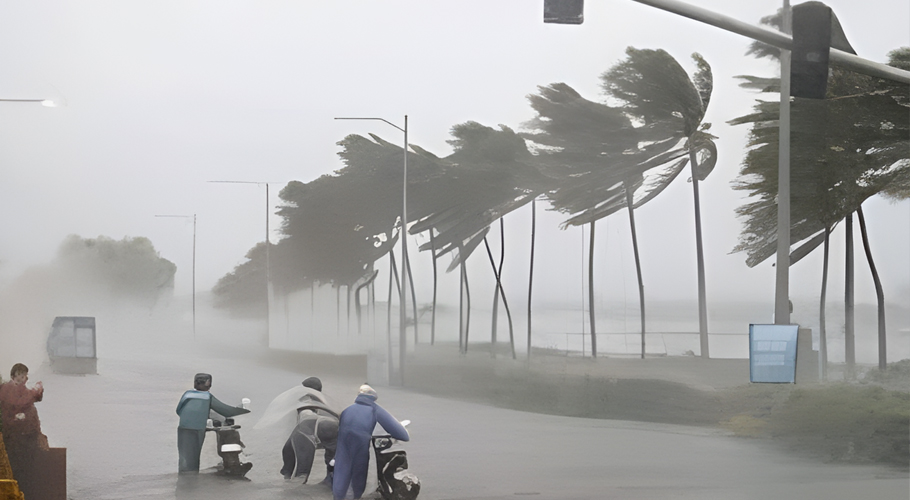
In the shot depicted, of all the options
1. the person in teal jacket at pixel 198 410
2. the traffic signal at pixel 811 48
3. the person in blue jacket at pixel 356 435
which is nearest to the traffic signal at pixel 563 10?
the traffic signal at pixel 811 48

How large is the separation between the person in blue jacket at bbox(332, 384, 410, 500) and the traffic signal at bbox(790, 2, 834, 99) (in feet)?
18.5

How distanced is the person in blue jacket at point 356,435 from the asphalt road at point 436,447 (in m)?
1.26

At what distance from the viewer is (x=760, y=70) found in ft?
43.4

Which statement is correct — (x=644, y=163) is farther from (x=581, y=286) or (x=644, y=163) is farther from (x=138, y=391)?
(x=138, y=391)

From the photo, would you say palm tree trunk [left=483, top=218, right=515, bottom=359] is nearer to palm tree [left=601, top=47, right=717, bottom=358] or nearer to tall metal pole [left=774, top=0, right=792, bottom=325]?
palm tree [left=601, top=47, right=717, bottom=358]

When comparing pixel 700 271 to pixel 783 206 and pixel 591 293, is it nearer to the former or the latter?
pixel 783 206

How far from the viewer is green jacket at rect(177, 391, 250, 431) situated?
1062 cm

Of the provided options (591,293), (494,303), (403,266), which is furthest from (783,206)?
(403,266)

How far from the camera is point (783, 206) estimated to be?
516 inches

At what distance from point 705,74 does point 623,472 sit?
20.8 feet

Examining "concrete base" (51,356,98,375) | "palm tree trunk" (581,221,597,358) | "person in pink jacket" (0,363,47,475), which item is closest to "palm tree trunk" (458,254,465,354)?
"palm tree trunk" (581,221,597,358)

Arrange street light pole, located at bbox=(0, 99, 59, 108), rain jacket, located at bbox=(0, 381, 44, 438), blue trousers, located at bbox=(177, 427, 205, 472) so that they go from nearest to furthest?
1. rain jacket, located at bbox=(0, 381, 44, 438)
2. blue trousers, located at bbox=(177, 427, 205, 472)
3. street light pole, located at bbox=(0, 99, 59, 108)

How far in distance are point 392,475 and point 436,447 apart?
2556mm

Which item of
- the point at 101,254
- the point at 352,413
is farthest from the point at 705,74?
the point at 101,254
